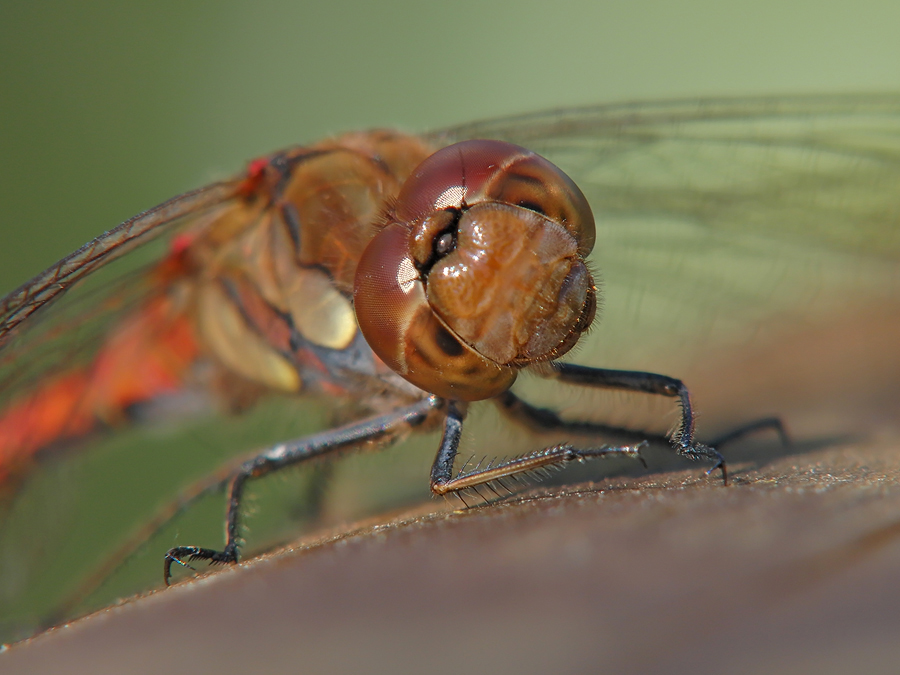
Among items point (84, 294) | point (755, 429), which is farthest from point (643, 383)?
point (84, 294)

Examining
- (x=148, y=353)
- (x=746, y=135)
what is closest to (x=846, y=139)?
(x=746, y=135)

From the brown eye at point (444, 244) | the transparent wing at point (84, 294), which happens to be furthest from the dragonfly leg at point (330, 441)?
the transparent wing at point (84, 294)

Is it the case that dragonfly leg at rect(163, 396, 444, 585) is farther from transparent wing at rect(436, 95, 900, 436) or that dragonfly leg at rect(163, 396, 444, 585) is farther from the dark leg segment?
transparent wing at rect(436, 95, 900, 436)

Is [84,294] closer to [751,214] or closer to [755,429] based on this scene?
[755,429]

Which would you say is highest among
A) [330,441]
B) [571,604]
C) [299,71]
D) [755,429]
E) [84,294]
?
[299,71]

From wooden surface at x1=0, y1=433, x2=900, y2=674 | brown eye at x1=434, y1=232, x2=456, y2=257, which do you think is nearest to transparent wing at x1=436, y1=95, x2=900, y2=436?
brown eye at x1=434, y1=232, x2=456, y2=257

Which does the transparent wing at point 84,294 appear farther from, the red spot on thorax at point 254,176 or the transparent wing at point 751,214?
the transparent wing at point 751,214
